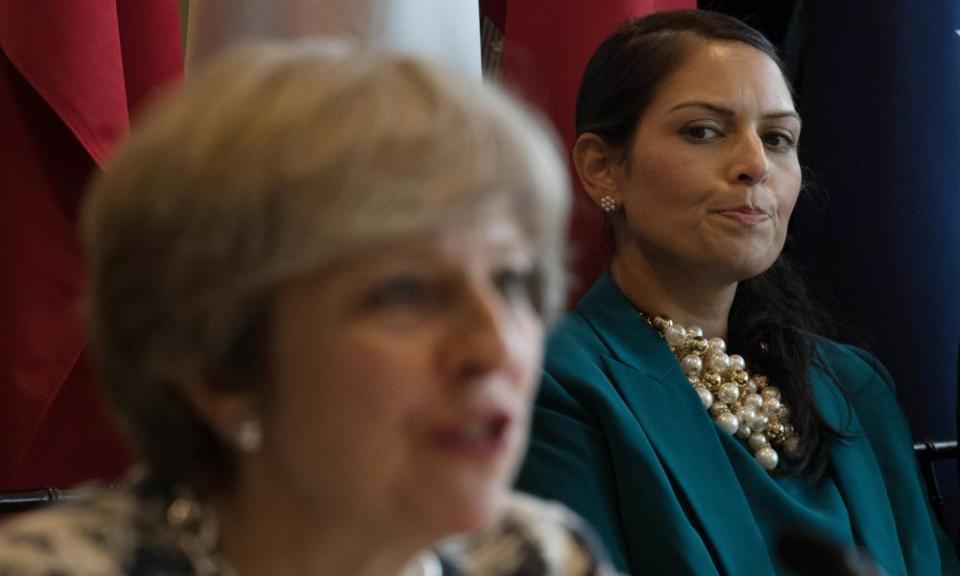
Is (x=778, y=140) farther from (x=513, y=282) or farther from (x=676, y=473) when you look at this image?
(x=513, y=282)

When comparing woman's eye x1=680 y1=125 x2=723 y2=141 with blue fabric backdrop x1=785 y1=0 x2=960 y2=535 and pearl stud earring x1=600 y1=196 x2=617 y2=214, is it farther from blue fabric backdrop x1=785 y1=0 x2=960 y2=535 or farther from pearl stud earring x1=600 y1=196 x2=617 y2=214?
→ blue fabric backdrop x1=785 y1=0 x2=960 y2=535

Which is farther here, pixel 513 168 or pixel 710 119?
pixel 710 119

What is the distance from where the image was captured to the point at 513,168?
36.6 inches

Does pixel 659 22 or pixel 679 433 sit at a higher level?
pixel 659 22

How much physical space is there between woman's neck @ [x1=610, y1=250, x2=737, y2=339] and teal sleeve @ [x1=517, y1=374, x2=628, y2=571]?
250mm

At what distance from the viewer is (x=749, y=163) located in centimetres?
Answer: 213

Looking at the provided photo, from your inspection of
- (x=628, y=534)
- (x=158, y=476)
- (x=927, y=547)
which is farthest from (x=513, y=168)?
(x=927, y=547)

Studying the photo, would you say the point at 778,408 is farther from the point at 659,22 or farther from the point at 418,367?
the point at 418,367

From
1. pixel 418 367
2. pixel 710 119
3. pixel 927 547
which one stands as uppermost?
pixel 418 367

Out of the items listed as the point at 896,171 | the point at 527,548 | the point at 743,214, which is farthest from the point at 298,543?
the point at 896,171

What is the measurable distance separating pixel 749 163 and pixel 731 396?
313 mm

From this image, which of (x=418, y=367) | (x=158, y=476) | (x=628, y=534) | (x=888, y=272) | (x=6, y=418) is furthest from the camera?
(x=888, y=272)

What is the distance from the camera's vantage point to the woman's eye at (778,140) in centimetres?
220

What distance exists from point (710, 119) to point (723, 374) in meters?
0.35
